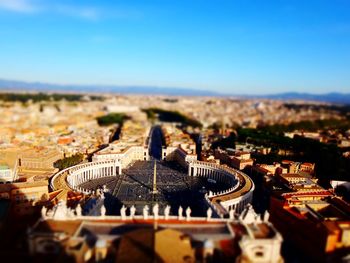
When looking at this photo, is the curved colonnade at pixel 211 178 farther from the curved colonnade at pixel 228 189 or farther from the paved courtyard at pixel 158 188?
the paved courtyard at pixel 158 188

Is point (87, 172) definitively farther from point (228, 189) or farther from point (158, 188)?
point (228, 189)

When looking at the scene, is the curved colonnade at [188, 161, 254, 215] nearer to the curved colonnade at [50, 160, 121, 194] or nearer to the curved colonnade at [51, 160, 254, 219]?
the curved colonnade at [51, 160, 254, 219]

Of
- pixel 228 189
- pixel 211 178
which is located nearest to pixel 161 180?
pixel 211 178

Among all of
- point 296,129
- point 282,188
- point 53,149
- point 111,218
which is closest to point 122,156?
point 53,149

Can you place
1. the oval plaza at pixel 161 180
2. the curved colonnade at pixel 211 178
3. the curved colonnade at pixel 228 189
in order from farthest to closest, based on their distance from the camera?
the oval plaza at pixel 161 180, the curved colonnade at pixel 211 178, the curved colonnade at pixel 228 189

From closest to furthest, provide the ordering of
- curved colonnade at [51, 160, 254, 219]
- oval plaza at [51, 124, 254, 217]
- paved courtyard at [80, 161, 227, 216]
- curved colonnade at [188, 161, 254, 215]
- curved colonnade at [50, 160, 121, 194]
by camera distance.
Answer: curved colonnade at [188, 161, 254, 215], curved colonnade at [51, 160, 254, 219], oval plaza at [51, 124, 254, 217], paved courtyard at [80, 161, 227, 216], curved colonnade at [50, 160, 121, 194]

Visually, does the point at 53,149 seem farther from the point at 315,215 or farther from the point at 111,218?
the point at 315,215

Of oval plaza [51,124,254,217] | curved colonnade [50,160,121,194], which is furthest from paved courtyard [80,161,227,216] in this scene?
curved colonnade [50,160,121,194]

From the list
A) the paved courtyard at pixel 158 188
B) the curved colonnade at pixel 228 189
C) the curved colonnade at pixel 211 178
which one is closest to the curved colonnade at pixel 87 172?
the curved colonnade at pixel 211 178
